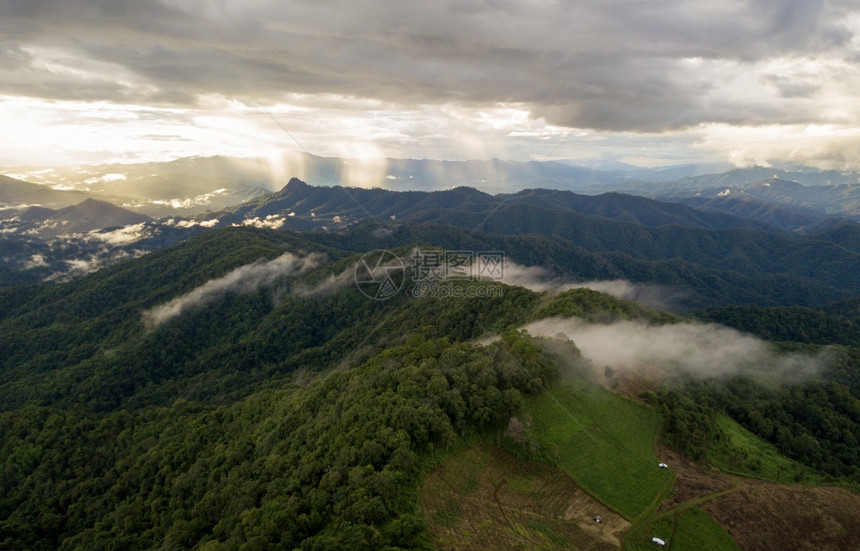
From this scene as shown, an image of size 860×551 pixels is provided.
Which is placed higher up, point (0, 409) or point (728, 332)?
point (728, 332)

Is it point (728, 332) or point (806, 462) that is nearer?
point (806, 462)

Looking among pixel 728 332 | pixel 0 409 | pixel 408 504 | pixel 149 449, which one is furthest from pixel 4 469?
pixel 728 332

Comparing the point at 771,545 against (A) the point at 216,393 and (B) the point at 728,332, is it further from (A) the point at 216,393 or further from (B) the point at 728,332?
(A) the point at 216,393

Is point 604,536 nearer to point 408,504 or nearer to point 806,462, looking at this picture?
point 408,504

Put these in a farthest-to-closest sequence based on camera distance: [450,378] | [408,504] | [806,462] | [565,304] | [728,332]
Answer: [728,332]
[565,304]
[806,462]
[450,378]
[408,504]

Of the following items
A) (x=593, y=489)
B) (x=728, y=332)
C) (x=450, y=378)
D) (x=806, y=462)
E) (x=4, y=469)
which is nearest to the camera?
(x=593, y=489)

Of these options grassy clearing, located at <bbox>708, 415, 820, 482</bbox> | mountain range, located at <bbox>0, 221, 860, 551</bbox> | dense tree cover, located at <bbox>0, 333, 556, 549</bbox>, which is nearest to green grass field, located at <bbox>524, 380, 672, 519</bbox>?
mountain range, located at <bbox>0, 221, 860, 551</bbox>

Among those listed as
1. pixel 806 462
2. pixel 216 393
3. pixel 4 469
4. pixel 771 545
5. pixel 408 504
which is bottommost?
pixel 216 393

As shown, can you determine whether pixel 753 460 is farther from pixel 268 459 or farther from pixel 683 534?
pixel 268 459

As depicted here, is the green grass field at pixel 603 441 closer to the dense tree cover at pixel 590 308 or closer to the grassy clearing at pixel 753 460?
the grassy clearing at pixel 753 460
